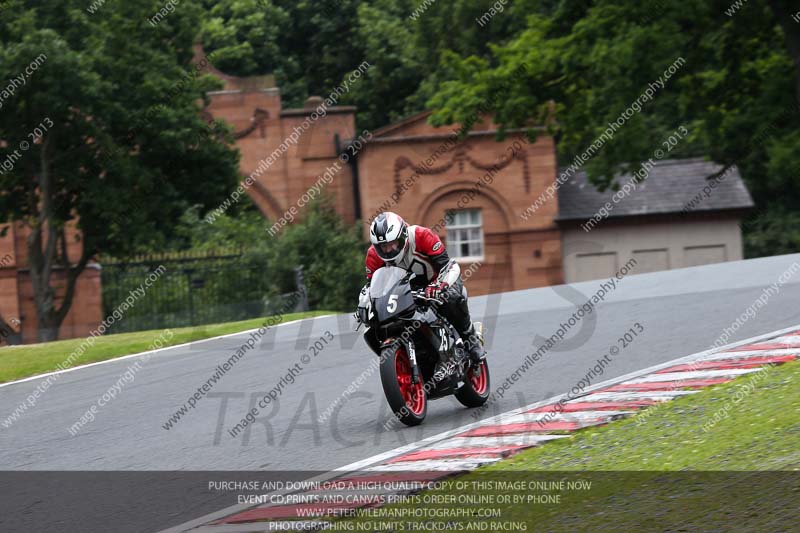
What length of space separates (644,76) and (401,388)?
21.1 m

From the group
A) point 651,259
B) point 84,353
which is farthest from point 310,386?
point 651,259

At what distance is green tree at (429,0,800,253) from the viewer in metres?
29.0

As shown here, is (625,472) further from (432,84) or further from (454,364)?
(432,84)

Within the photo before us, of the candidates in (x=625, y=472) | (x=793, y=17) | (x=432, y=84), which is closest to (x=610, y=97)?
(x=793, y=17)

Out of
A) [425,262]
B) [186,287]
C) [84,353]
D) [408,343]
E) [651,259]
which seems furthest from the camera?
[651,259]

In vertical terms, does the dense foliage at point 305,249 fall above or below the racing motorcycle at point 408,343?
above

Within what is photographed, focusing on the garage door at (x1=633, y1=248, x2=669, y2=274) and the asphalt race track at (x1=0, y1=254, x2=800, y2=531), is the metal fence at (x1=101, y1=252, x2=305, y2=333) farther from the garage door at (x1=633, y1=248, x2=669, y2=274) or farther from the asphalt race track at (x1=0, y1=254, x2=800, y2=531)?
the garage door at (x1=633, y1=248, x2=669, y2=274)

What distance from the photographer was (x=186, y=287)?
1271 inches

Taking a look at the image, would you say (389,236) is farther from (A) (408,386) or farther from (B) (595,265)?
(B) (595,265)

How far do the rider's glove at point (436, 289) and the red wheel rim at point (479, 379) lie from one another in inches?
41.1

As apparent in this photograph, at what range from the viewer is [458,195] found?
41.4 metres

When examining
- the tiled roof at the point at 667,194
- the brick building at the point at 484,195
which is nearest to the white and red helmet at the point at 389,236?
the brick building at the point at 484,195

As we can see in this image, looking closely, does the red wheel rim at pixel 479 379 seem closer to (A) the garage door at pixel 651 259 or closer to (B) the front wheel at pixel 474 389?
(B) the front wheel at pixel 474 389

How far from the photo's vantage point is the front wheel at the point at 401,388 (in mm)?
9203
